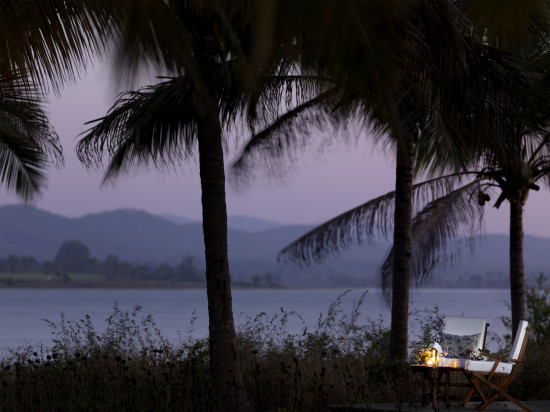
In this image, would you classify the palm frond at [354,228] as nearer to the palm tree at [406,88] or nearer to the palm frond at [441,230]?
the palm frond at [441,230]

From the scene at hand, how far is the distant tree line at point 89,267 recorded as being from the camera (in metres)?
95.1

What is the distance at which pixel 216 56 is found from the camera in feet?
27.5

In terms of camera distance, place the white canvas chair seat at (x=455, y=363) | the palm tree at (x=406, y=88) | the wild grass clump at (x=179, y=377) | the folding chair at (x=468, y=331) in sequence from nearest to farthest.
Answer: the palm tree at (x=406, y=88), the wild grass clump at (x=179, y=377), the white canvas chair seat at (x=455, y=363), the folding chair at (x=468, y=331)

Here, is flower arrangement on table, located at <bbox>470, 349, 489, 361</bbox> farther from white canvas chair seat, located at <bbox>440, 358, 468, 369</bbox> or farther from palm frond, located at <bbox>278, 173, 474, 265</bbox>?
palm frond, located at <bbox>278, 173, 474, 265</bbox>

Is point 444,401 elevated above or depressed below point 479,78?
below

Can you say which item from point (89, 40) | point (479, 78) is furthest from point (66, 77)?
point (479, 78)

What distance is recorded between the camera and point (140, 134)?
10016mm

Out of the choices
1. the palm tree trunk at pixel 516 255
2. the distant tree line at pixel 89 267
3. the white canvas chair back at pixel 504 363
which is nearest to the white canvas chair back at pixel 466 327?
the white canvas chair back at pixel 504 363

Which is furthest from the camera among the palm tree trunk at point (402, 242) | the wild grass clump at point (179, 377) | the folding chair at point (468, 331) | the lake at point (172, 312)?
the lake at point (172, 312)

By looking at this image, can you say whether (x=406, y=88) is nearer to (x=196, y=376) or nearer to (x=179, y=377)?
(x=196, y=376)

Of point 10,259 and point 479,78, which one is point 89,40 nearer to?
point 479,78

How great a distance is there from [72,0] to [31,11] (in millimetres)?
289

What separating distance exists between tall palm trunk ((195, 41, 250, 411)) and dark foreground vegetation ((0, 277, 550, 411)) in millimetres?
297

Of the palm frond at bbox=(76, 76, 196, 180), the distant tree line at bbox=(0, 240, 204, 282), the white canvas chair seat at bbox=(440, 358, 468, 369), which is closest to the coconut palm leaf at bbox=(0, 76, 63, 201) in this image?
the palm frond at bbox=(76, 76, 196, 180)
